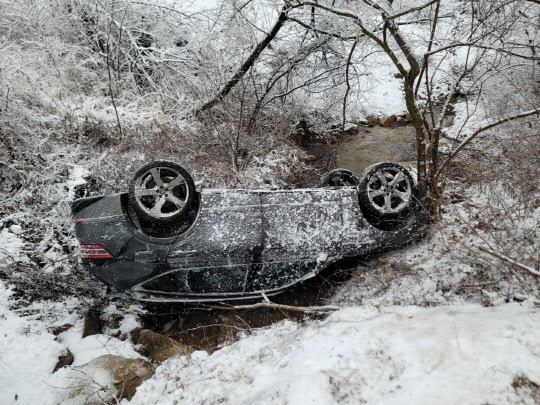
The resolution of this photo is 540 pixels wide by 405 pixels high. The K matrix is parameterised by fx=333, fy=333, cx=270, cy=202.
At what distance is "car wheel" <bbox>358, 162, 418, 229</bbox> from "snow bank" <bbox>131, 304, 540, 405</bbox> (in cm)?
115

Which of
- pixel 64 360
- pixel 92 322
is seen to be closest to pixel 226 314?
pixel 92 322

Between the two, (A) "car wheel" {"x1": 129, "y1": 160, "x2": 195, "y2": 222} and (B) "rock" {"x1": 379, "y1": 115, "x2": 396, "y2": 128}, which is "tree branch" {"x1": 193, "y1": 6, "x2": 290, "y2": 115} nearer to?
(A) "car wheel" {"x1": 129, "y1": 160, "x2": 195, "y2": 222}

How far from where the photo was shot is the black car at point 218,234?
350cm

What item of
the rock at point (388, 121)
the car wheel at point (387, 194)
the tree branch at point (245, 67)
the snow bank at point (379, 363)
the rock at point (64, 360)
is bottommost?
the rock at point (64, 360)

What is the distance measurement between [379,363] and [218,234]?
6.36 feet

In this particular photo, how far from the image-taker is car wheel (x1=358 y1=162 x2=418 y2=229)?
12.9 feet

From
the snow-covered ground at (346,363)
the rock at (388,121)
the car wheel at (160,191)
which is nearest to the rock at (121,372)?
the snow-covered ground at (346,363)

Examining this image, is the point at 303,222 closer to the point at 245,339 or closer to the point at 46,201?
the point at 245,339

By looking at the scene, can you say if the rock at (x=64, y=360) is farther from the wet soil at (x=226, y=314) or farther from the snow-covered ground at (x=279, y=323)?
the wet soil at (x=226, y=314)

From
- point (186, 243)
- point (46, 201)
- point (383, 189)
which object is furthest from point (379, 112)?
point (46, 201)

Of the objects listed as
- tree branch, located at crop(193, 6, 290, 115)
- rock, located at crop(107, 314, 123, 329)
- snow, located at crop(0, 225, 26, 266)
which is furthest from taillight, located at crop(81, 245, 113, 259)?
tree branch, located at crop(193, 6, 290, 115)

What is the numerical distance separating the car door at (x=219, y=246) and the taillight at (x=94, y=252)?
66 cm

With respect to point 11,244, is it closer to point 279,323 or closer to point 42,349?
point 42,349

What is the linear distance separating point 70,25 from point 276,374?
8544mm
